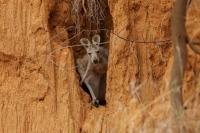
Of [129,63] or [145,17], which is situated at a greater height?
[145,17]

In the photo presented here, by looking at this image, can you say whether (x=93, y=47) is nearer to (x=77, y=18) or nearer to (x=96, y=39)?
(x=96, y=39)

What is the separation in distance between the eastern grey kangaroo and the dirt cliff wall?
248 millimetres

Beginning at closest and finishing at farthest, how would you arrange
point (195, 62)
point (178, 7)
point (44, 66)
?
point (178, 7), point (195, 62), point (44, 66)

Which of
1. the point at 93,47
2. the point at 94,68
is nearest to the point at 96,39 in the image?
the point at 93,47

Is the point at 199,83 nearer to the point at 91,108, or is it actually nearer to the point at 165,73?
the point at 165,73

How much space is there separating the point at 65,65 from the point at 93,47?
1.80 feet

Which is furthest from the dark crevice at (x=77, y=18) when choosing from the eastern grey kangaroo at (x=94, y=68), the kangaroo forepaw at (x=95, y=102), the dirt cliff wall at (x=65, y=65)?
the kangaroo forepaw at (x=95, y=102)

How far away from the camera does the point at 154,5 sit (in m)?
8.64

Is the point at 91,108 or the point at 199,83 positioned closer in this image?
the point at 199,83

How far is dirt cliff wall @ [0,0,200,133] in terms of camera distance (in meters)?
8.60

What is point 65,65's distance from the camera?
9047 mm

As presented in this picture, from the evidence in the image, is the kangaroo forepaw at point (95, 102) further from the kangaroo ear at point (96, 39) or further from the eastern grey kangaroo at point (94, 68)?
the kangaroo ear at point (96, 39)

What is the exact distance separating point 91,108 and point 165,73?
1140 millimetres

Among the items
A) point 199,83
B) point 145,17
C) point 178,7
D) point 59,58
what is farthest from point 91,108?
point 178,7
